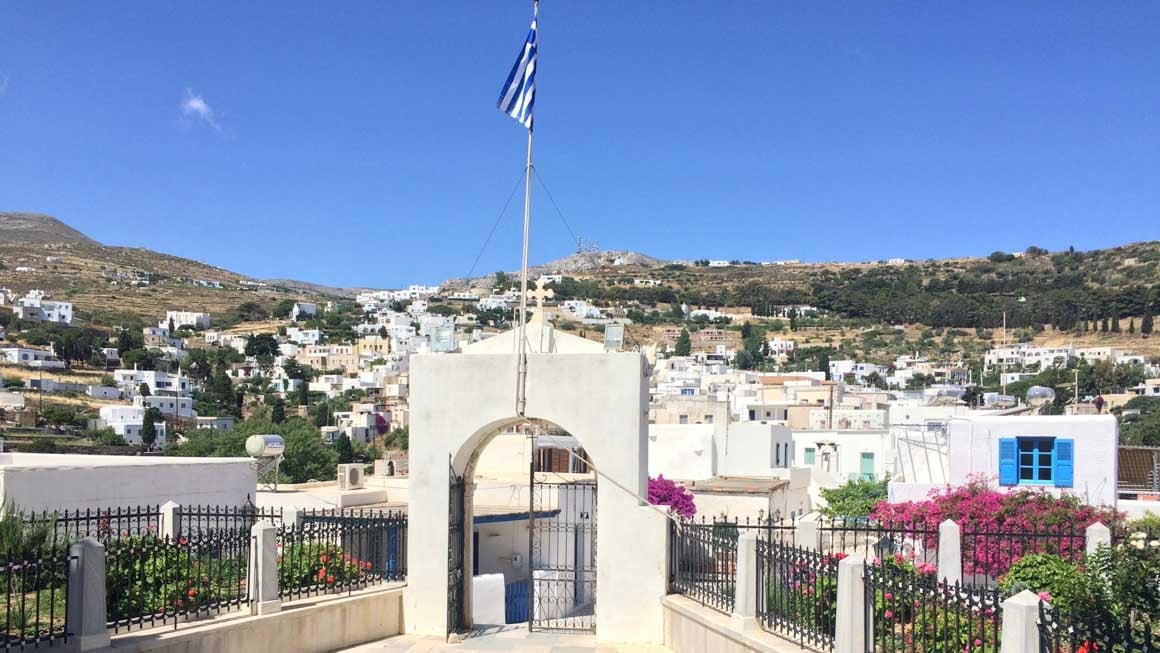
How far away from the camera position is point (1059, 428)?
19.7 m

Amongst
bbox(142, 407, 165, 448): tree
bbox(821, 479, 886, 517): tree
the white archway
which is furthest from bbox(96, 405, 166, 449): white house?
the white archway

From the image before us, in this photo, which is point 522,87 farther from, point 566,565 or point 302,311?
point 302,311

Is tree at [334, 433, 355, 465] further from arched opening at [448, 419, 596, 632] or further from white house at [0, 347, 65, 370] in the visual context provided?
white house at [0, 347, 65, 370]

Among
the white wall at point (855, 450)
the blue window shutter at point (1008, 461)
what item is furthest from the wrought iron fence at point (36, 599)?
the white wall at point (855, 450)

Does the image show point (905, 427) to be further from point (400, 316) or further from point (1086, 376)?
point (400, 316)

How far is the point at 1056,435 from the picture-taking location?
64.6ft

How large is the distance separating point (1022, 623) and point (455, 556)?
758cm

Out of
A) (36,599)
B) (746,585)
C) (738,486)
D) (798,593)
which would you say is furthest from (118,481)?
(738,486)

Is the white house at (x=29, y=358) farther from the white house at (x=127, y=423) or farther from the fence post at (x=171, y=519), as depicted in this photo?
the fence post at (x=171, y=519)

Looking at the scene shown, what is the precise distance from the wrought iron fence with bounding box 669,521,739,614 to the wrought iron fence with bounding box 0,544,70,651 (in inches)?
255

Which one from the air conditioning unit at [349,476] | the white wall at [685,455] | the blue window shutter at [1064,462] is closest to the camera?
the blue window shutter at [1064,462]

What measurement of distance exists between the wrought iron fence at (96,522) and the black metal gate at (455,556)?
342 cm

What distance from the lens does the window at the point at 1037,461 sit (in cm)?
1952

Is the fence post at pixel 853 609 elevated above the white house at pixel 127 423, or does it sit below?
above
